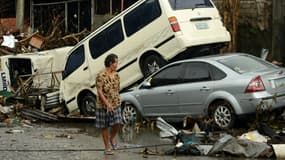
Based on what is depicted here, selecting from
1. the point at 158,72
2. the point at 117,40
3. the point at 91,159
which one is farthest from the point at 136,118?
the point at 91,159

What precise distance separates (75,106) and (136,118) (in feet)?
10.3

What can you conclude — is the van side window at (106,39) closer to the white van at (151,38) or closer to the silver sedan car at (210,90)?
the white van at (151,38)

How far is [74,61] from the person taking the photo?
55.3 ft

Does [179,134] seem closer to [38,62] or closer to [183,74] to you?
[183,74]

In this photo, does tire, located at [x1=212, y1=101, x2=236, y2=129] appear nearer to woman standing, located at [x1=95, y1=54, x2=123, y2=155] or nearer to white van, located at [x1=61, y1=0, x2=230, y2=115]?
white van, located at [x1=61, y1=0, x2=230, y2=115]

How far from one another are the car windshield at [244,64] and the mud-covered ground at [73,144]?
6.83ft

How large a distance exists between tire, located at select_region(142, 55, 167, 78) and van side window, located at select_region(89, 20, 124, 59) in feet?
2.88

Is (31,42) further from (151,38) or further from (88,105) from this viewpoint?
(151,38)

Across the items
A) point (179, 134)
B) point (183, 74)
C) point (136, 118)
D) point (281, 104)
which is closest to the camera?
point (179, 134)

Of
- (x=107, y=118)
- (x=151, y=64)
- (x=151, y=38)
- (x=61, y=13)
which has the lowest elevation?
(x=107, y=118)

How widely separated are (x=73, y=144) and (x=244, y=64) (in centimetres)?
391

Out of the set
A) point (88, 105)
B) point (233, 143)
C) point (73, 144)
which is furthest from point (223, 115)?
point (88, 105)

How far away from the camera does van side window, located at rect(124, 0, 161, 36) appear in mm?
14828

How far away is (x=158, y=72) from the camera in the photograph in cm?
1387
